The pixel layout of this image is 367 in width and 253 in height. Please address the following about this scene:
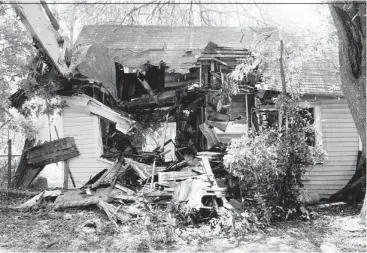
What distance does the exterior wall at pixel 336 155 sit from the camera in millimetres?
11836

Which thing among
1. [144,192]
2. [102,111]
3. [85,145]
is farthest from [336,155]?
[85,145]

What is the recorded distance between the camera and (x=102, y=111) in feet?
37.6

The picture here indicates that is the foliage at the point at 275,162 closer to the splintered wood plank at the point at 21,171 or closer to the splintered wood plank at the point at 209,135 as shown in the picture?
the splintered wood plank at the point at 209,135

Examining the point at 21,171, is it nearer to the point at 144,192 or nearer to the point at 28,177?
the point at 28,177

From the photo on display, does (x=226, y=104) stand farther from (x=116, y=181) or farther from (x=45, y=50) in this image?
(x=45, y=50)

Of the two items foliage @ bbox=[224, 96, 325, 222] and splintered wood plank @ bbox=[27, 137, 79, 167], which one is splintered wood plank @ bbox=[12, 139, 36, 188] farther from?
foliage @ bbox=[224, 96, 325, 222]

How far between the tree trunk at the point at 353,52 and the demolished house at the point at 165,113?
2.58 meters

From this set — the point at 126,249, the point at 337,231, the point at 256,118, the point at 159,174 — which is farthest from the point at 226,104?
the point at 126,249

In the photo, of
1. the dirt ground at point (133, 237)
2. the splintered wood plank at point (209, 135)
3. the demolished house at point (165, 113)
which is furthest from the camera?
the splintered wood plank at point (209, 135)

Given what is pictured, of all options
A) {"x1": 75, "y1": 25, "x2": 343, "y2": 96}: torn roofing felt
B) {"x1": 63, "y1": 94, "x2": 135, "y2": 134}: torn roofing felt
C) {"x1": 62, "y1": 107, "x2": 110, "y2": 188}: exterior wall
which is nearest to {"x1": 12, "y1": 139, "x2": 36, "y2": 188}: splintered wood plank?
A: {"x1": 62, "y1": 107, "x2": 110, "y2": 188}: exterior wall

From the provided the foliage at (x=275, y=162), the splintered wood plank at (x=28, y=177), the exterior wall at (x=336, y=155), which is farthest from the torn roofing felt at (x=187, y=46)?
the splintered wood plank at (x=28, y=177)

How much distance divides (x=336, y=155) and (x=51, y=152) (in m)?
9.29

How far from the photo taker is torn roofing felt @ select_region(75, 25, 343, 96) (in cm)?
1145

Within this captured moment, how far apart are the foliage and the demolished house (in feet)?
5.33
